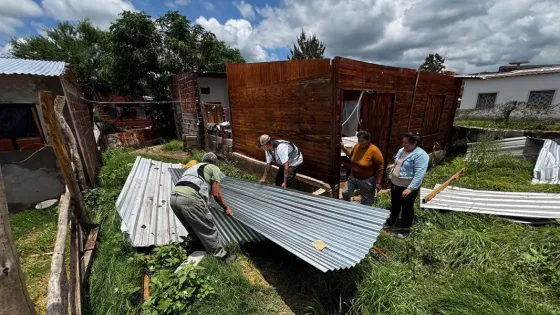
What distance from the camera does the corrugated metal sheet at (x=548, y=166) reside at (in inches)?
197

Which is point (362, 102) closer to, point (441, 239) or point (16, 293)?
point (441, 239)

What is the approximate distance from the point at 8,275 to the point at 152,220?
260 centimetres

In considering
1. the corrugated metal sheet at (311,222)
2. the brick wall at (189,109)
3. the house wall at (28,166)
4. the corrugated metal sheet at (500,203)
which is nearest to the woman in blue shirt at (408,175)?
the corrugated metal sheet at (500,203)

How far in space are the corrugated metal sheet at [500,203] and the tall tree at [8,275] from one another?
189 inches

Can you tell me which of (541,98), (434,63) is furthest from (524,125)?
(434,63)

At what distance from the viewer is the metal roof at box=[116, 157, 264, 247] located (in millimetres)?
3250

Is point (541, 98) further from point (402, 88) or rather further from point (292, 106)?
point (292, 106)

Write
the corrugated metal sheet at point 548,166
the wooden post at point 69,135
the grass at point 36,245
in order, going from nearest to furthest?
the grass at point 36,245
the wooden post at point 69,135
the corrugated metal sheet at point 548,166

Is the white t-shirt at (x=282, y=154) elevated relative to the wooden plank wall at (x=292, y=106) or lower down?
lower down

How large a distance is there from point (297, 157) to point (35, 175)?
5787 millimetres

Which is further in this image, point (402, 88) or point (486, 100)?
point (486, 100)

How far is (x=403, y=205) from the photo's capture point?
349 centimetres

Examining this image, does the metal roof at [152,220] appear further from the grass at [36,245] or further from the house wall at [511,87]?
the house wall at [511,87]

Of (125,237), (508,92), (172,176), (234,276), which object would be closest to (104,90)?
(172,176)
